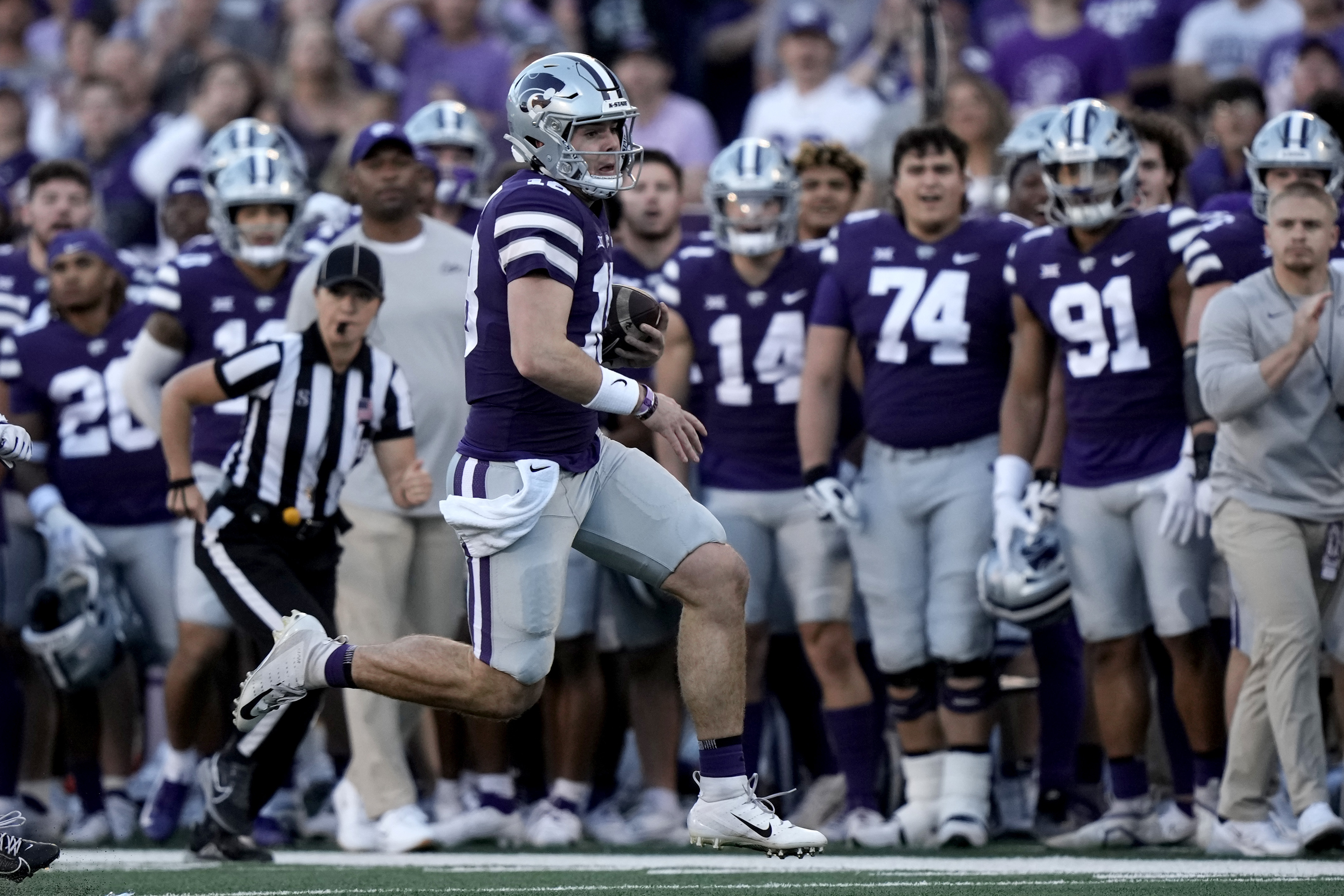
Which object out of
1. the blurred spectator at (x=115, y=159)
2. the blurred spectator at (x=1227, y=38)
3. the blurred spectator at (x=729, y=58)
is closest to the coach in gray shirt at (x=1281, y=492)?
the blurred spectator at (x=1227, y=38)

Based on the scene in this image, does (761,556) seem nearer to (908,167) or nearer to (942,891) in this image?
(908,167)

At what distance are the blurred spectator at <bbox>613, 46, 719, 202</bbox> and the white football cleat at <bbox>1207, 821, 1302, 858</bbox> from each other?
475cm

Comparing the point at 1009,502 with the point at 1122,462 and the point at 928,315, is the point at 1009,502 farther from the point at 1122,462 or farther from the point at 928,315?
the point at 928,315

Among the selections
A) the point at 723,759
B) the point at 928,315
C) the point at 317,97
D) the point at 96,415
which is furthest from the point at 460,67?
the point at 723,759

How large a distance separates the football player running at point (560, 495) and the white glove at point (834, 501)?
1827 millimetres

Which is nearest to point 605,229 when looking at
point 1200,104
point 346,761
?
point 346,761

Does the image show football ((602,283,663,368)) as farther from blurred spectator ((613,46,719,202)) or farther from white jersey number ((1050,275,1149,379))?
blurred spectator ((613,46,719,202))

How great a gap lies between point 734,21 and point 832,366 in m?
4.59

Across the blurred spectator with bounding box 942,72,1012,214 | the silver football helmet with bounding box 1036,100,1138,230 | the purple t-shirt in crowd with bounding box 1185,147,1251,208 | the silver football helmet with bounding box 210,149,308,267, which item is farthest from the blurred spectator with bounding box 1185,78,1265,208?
the silver football helmet with bounding box 210,149,308,267

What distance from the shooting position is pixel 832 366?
7051mm

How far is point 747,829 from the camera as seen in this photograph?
4.84m

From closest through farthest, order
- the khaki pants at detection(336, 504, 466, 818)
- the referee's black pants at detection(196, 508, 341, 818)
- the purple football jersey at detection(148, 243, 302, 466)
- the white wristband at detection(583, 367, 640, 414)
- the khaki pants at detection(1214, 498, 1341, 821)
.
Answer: the white wristband at detection(583, 367, 640, 414), the khaki pants at detection(1214, 498, 1341, 821), the referee's black pants at detection(196, 508, 341, 818), the khaki pants at detection(336, 504, 466, 818), the purple football jersey at detection(148, 243, 302, 466)

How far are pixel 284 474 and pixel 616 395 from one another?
1.86 m

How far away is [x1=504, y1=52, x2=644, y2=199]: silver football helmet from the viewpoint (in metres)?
4.95
